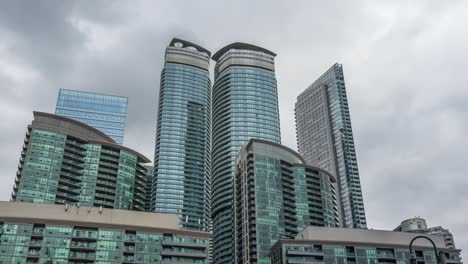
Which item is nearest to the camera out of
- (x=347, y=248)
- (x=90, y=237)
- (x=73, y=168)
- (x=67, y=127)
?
(x=90, y=237)

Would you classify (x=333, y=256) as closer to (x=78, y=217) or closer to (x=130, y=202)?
(x=78, y=217)

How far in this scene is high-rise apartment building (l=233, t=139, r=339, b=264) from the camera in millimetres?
177000

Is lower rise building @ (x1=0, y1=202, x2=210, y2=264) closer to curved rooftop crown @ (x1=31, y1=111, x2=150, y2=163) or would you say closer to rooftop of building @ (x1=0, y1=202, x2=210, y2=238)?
rooftop of building @ (x1=0, y1=202, x2=210, y2=238)

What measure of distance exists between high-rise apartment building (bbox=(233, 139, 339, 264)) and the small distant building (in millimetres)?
24677

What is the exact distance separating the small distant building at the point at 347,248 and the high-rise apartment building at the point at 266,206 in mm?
24677

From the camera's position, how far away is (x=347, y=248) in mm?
145625

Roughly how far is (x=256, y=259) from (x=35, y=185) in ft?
285

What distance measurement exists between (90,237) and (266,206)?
3101 inches

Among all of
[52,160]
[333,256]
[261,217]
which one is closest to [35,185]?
[52,160]

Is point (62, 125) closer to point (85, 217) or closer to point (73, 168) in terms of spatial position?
point (73, 168)

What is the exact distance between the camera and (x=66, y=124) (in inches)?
7402

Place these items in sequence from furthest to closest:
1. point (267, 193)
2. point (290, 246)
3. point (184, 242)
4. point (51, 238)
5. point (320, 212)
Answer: point (320, 212) → point (267, 193) → point (290, 246) → point (184, 242) → point (51, 238)

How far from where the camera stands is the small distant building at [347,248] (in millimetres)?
141375

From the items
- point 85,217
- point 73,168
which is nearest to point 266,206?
point 73,168
